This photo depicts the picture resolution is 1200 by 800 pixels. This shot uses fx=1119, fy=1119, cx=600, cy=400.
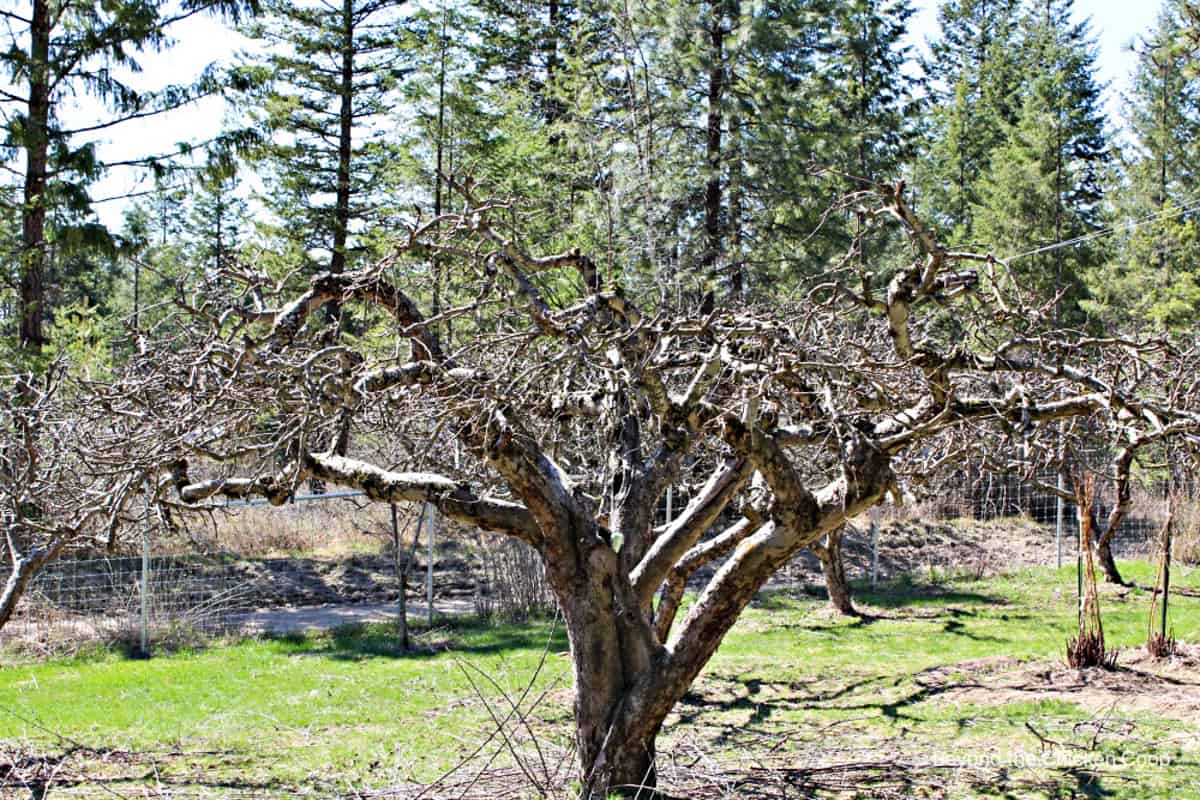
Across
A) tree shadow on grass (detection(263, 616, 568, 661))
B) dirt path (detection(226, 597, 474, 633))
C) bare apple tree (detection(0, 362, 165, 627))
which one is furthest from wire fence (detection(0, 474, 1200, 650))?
bare apple tree (detection(0, 362, 165, 627))

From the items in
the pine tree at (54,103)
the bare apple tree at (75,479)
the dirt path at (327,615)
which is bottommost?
the dirt path at (327,615)

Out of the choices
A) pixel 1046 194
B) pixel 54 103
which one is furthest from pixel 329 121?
pixel 1046 194

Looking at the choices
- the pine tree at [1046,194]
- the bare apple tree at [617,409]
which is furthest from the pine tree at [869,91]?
the bare apple tree at [617,409]

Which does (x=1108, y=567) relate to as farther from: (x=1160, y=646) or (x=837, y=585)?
(x=1160, y=646)

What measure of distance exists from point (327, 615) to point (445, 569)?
2665 mm

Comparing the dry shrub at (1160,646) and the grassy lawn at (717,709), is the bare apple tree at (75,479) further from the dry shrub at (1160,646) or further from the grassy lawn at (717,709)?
the dry shrub at (1160,646)

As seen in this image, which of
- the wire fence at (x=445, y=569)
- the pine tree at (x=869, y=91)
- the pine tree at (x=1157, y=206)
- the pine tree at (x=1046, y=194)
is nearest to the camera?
the wire fence at (x=445, y=569)

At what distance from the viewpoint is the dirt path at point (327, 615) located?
42.1ft

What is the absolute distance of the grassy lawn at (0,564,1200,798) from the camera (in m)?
6.66

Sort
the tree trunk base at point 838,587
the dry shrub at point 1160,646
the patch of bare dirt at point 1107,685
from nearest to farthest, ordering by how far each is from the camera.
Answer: the patch of bare dirt at point 1107,685 → the dry shrub at point 1160,646 → the tree trunk base at point 838,587

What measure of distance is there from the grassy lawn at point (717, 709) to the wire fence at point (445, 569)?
2.22ft

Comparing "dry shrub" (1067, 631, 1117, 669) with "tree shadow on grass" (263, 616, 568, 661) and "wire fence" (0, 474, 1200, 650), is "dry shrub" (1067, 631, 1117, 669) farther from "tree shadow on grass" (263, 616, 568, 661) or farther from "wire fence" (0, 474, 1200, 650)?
"tree shadow on grass" (263, 616, 568, 661)

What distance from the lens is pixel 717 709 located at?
28.3 ft

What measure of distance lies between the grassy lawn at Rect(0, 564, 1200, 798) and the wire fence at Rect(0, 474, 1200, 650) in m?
0.68
